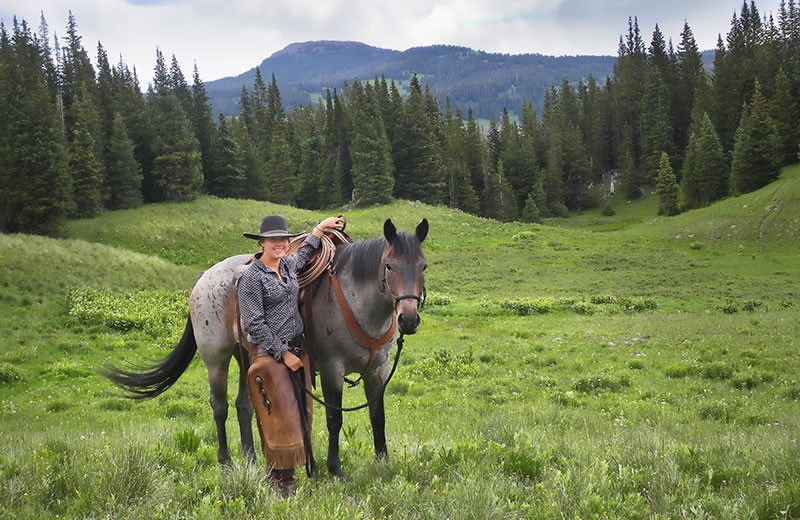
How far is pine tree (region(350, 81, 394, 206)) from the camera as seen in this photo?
200ft

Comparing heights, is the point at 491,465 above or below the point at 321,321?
below

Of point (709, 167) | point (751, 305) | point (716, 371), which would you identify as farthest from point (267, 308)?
point (709, 167)

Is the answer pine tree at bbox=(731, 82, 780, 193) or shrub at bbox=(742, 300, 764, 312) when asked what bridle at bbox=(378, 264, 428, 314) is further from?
pine tree at bbox=(731, 82, 780, 193)

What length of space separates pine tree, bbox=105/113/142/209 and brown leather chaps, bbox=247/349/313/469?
2004 inches

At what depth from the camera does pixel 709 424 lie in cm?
834

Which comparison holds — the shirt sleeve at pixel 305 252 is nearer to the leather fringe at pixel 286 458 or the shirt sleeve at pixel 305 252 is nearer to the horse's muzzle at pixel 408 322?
the horse's muzzle at pixel 408 322

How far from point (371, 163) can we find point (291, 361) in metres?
56.9

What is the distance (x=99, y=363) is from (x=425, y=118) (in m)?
60.1

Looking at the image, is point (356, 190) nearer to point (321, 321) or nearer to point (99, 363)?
point (99, 363)

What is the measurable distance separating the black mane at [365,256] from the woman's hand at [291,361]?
1.20 m

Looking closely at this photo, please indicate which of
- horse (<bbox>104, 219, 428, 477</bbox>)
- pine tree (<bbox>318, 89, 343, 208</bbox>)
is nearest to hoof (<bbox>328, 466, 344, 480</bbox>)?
horse (<bbox>104, 219, 428, 477</bbox>)

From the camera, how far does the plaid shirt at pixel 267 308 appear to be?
508 centimetres

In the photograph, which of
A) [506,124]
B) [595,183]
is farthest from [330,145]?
[595,183]

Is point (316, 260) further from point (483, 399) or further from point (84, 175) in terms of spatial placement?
point (84, 175)
